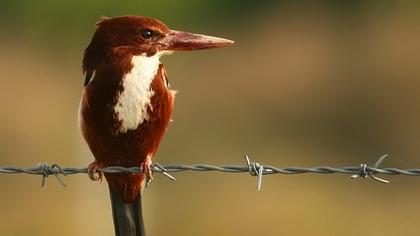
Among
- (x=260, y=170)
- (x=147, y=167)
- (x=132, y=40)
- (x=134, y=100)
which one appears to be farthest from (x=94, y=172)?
(x=260, y=170)

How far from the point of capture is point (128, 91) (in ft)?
19.3

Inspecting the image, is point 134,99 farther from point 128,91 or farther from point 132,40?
point 132,40

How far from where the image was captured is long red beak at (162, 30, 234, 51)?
6.05 meters

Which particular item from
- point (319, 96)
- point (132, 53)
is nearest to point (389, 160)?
point (319, 96)

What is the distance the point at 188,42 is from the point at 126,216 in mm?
837

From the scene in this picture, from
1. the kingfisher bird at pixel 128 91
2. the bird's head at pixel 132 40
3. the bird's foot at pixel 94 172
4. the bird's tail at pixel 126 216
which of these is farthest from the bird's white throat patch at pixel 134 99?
the bird's tail at pixel 126 216

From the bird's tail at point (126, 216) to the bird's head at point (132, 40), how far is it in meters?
0.63

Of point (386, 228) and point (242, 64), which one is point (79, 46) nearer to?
point (242, 64)

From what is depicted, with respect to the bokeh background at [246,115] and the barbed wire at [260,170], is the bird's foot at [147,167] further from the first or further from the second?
the bokeh background at [246,115]

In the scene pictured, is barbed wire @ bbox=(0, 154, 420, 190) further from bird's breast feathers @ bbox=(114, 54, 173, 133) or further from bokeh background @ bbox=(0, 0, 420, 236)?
bokeh background @ bbox=(0, 0, 420, 236)

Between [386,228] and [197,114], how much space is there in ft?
19.7

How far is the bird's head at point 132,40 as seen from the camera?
6000mm

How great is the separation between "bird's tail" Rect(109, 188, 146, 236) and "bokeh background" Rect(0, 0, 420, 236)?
178 inches

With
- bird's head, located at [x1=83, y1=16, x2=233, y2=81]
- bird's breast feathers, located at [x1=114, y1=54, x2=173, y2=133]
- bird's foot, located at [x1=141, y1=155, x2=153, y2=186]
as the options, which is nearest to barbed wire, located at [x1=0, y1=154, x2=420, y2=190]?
bird's foot, located at [x1=141, y1=155, x2=153, y2=186]
